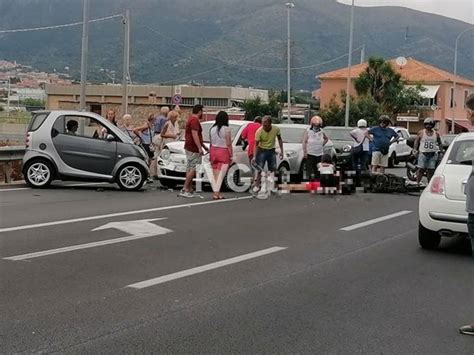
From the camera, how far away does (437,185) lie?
9.69 metres

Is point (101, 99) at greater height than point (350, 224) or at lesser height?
greater

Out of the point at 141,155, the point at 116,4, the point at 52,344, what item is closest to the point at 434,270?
the point at 52,344

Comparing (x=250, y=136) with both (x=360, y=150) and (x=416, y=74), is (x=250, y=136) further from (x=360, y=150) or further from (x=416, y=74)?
(x=416, y=74)

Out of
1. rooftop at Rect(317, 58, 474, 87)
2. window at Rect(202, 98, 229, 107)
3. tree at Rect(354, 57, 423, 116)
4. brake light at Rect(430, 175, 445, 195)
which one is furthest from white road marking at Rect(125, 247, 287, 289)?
window at Rect(202, 98, 229, 107)

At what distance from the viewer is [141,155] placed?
626 inches

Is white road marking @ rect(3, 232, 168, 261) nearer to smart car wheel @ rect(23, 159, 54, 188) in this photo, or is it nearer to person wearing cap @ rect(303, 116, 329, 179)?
smart car wheel @ rect(23, 159, 54, 188)

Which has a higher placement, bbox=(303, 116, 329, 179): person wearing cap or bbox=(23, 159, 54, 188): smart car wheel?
bbox=(303, 116, 329, 179): person wearing cap

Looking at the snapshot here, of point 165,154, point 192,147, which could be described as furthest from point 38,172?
point 192,147

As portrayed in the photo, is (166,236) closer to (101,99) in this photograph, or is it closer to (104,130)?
(104,130)

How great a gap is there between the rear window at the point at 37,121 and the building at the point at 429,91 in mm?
50729

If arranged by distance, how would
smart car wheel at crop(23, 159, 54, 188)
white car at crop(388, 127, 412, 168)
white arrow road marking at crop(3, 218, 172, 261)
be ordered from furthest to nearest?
white car at crop(388, 127, 412, 168) < smart car wheel at crop(23, 159, 54, 188) < white arrow road marking at crop(3, 218, 172, 261)

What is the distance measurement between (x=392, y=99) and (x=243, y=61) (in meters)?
68.0

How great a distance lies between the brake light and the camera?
961 centimetres

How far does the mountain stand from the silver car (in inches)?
3117
